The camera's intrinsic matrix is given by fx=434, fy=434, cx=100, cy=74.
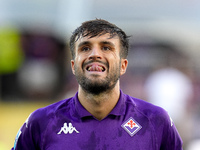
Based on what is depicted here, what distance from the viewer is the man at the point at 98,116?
3168 millimetres

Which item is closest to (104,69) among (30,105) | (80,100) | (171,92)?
(80,100)

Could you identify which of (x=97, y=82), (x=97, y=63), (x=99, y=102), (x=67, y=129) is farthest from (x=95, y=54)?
(x=67, y=129)

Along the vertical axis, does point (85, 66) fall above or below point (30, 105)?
above

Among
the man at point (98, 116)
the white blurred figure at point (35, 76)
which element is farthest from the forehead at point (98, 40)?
the white blurred figure at point (35, 76)

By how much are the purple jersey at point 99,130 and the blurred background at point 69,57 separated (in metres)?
5.39

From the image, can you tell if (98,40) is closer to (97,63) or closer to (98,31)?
(98,31)

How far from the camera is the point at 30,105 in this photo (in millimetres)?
10742

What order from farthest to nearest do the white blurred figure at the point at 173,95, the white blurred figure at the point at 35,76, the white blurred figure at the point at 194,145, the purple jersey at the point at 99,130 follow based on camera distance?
the white blurred figure at the point at 35,76 → the white blurred figure at the point at 173,95 → the white blurred figure at the point at 194,145 → the purple jersey at the point at 99,130

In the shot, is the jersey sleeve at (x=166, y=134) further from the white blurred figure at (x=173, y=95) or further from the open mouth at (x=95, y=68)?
the white blurred figure at (x=173, y=95)

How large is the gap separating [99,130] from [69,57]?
8585mm

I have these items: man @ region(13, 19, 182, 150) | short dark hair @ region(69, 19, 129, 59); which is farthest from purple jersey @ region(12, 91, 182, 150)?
short dark hair @ region(69, 19, 129, 59)

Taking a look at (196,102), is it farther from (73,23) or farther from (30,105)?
(73,23)

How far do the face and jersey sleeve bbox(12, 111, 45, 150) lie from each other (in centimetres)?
44

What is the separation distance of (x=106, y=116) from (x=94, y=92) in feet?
0.69
